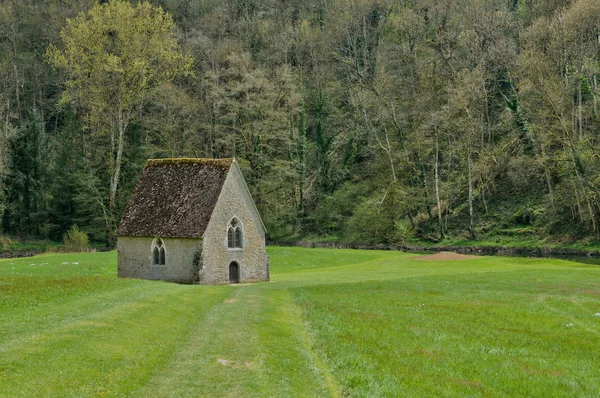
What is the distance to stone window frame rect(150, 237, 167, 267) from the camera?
42.7 m

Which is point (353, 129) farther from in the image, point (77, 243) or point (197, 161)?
point (197, 161)

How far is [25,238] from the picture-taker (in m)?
82.6

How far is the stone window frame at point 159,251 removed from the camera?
42.7 m

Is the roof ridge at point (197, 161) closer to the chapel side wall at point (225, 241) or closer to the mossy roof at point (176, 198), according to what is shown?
the mossy roof at point (176, 198)

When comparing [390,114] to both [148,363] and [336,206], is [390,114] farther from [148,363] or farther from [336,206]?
[148,363]

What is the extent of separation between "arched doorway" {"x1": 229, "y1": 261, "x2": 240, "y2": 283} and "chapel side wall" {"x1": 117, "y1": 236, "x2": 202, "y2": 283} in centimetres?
326

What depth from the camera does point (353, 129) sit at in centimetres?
9481

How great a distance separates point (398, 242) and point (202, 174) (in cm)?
3795

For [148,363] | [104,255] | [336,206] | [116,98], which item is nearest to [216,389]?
[148,363]

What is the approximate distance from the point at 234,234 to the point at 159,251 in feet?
18.6

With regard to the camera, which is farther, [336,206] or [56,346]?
[336,206]

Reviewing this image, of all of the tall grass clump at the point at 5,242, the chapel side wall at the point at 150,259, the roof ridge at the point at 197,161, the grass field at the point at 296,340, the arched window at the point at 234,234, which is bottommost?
the grass field at the point at 296,340

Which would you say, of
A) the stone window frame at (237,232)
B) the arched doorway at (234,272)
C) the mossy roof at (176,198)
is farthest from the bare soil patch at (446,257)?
the mossy roof at (176,198)

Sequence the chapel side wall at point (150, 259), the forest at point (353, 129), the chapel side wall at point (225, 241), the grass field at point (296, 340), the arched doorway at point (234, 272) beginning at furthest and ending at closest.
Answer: the forest at point (353, 129), the arched doorway at point (234, 272), the chapel side wall at point (225, 241), the chapel side wall at point (150, 259), the grass field at point (296, 340)
